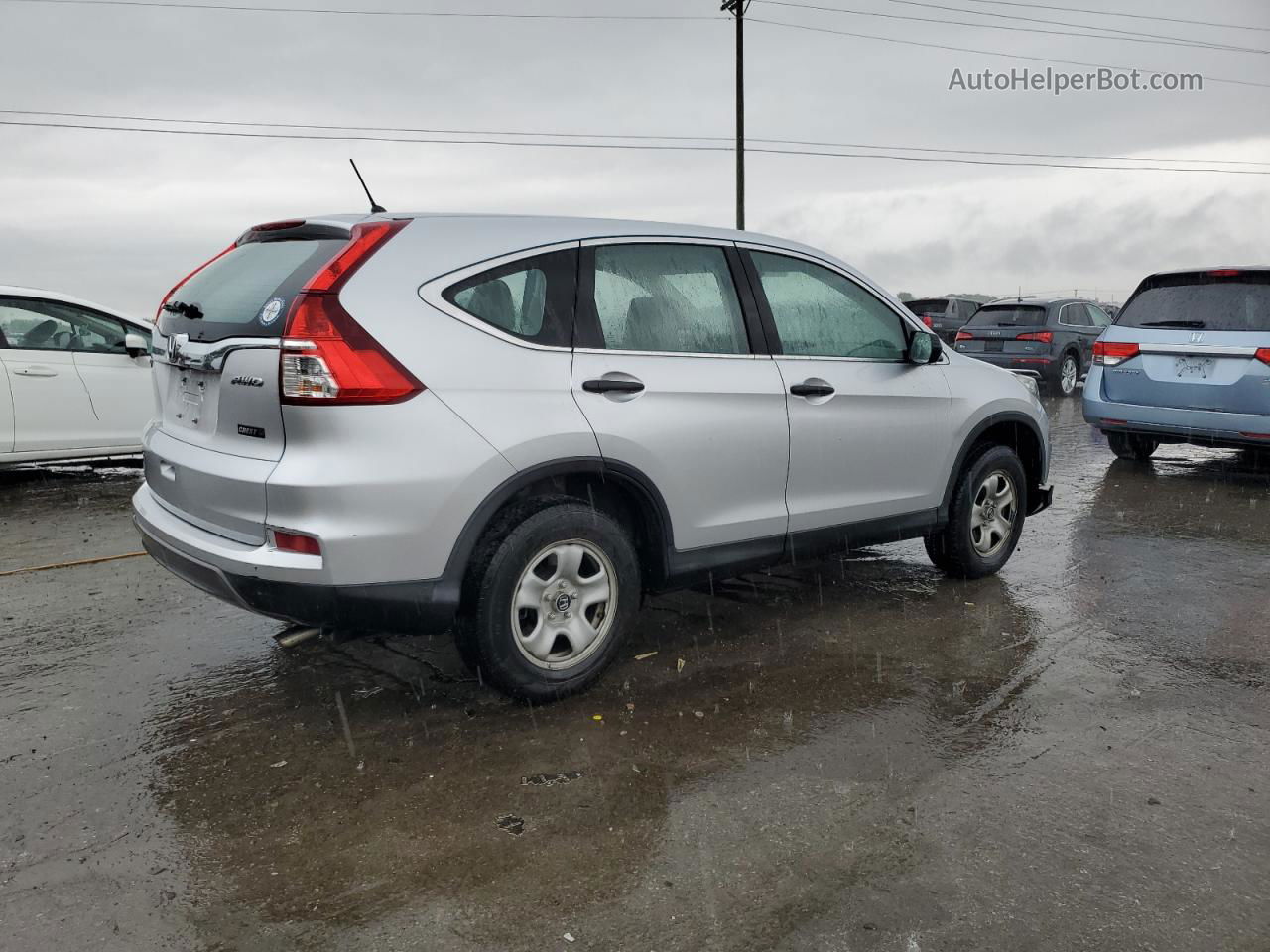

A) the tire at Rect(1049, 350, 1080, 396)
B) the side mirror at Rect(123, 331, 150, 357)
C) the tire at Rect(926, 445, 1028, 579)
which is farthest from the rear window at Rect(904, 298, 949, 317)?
the tire at Rect(926, 445, 1028, 579)

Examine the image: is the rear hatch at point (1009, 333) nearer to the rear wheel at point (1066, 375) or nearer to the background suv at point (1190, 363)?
the rear wheel at point (1066, 375)

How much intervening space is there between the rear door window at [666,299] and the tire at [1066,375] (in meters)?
14.2

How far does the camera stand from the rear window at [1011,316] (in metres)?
17.1

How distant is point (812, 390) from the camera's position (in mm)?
4656

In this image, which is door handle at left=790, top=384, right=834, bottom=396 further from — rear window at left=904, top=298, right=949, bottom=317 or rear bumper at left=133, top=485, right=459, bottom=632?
rear window at left=904, top=298, right=949, bottom=317

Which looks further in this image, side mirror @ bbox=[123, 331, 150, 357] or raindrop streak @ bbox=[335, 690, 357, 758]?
side mirror @ bbox=[123, 331, 150, 357]

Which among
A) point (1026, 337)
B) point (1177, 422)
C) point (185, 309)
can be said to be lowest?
point (1177, 422)

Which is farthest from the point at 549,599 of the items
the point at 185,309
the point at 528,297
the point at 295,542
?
the point at 185,309

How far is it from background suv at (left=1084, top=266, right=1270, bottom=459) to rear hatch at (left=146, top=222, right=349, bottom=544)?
25.4 feet

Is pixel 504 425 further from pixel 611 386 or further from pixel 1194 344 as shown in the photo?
pixel 1194 344

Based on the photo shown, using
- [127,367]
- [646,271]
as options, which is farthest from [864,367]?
[127,367]

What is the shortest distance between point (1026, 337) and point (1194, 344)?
8.36 meters

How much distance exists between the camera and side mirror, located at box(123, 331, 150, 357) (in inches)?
336

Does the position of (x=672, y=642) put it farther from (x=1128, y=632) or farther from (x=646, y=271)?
(x=1128, y=632)
